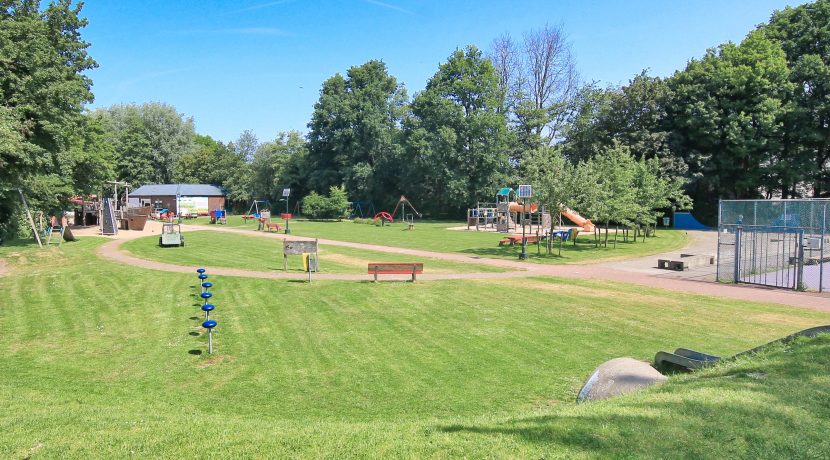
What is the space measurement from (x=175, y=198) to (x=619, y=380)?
73527 mm

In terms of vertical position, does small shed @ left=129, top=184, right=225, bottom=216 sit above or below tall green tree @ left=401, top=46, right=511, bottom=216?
below

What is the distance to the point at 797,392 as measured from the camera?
17.9ft

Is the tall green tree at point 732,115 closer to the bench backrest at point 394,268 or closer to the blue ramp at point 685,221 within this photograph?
the blue ramp at point 685,221

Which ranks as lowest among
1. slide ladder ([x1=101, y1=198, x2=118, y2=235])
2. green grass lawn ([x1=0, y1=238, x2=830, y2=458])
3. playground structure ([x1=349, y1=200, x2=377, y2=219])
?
green grass lawn ([x1=0, y1=238, x2=830, y2=458])

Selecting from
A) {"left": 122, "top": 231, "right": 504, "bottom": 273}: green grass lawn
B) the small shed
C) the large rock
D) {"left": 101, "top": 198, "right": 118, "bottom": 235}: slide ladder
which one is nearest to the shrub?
A: the small shed

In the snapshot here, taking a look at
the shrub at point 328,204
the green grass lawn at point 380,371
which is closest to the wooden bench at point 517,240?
the green grass lawn at point 380,371

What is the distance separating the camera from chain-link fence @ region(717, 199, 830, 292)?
696 inches

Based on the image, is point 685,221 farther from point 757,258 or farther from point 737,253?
point 737,253

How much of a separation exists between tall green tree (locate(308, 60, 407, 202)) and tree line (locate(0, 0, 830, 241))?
0.19 m

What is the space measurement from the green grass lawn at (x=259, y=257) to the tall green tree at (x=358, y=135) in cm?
3715

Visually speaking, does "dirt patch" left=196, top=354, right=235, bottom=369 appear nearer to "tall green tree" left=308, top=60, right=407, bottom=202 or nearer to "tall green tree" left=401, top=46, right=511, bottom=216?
"tall green tree" left=401, top=46, right=511, bottom=216

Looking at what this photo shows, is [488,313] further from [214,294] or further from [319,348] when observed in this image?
[214,294]

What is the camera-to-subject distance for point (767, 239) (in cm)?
1925

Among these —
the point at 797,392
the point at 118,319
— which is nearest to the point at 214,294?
the point at 118,319
